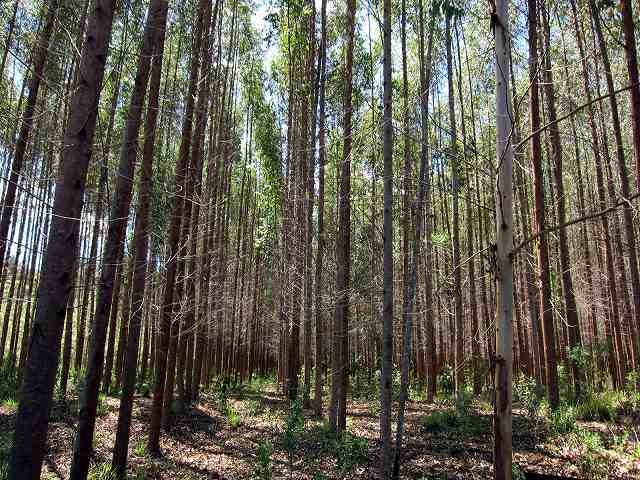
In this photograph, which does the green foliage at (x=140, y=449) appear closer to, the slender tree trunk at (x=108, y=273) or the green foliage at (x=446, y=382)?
the slender tree trunk at (x=108, y=273)

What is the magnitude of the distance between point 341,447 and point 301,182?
298 inches

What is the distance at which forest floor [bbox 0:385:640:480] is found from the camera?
6723 mm

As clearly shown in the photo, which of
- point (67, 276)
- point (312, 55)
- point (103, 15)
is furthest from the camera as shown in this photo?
point (312, 55)

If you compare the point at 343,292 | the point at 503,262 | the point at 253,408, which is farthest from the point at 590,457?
the point at 253,408

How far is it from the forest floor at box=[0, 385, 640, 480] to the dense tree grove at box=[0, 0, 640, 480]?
474 mm

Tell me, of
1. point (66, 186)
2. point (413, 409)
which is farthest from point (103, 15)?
point (413, 409)

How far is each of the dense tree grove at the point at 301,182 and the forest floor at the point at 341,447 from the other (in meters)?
0.47

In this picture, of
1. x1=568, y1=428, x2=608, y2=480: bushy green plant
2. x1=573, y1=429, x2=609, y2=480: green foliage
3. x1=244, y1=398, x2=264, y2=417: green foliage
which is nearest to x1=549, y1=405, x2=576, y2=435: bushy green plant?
x1=568, y1=428, x2=608, y2=480: bushy green plant

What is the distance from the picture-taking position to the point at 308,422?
10.8 meters

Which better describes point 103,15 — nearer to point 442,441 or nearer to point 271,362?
point 442,441

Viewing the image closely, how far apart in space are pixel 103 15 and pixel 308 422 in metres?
9.70

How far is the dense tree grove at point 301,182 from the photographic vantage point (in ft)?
11.0

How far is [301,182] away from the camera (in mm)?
13023

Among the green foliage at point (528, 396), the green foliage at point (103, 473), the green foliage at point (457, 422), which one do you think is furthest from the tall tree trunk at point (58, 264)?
the green foliage at point (528, 396)
